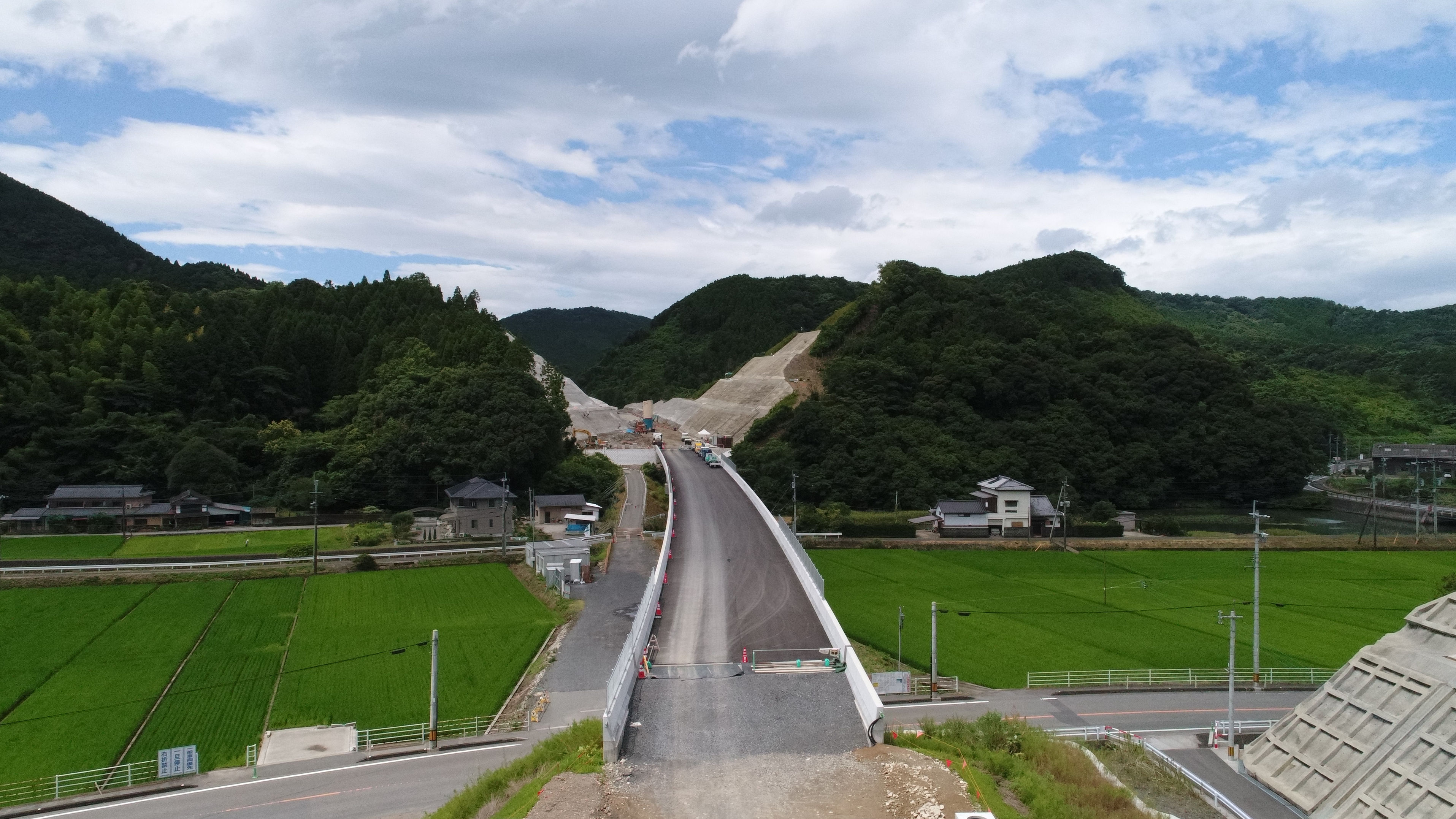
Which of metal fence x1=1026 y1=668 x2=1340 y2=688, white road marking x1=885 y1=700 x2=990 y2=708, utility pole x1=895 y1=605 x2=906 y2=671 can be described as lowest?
white road marking x1=885 y1=700 x2=990 y2=708

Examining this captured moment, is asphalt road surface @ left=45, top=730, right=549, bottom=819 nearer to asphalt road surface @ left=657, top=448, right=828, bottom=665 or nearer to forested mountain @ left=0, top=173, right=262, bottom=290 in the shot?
asphalt road surface @ left=657, top=448, right=828, bottom=665

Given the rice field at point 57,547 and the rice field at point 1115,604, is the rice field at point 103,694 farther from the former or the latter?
the rice field at point 1115,604

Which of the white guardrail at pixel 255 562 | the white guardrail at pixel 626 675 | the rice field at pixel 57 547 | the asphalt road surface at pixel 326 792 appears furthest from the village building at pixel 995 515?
the rice field at pixel 57 547

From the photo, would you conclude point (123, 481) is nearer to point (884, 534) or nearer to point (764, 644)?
point (884, 534)

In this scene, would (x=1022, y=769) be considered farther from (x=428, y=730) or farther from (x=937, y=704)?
(x=428, y=730)

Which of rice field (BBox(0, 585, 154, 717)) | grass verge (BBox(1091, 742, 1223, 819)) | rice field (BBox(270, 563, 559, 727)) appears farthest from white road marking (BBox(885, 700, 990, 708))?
rice field (BBox(0, 585, 154, 717))

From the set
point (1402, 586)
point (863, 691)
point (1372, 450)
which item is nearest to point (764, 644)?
point (863, 691)

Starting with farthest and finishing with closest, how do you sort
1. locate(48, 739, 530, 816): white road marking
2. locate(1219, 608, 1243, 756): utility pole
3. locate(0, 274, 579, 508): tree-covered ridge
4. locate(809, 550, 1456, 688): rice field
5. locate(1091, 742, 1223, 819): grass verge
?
locate(0, 274, 579, 508): tree-covered ridge, locate(809, 550, 1456, 688): rice field, locate(1219, 608, 1243, 756): utility pole, locate(48, 739, 530, 816): white road marking, locate(1091, 742, 1223, 819): grass verge
